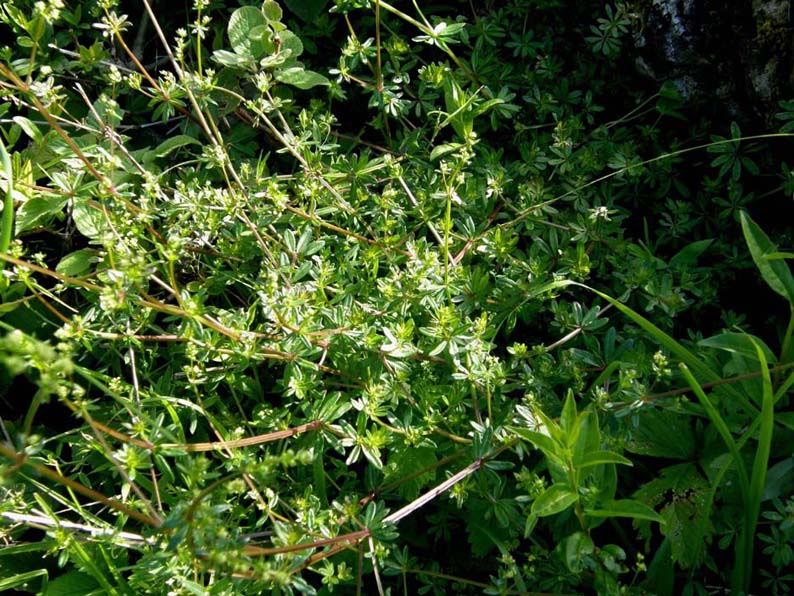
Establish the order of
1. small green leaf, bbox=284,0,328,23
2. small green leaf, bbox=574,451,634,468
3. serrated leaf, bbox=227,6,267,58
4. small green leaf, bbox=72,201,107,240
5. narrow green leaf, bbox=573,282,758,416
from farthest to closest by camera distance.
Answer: small green leaf, bbox=284,0,328,23 → serrated leaf, bbox=227,6,267,58 → small green leaf, bbox=72,201,107,240 → narrow green leaf, bbox=573,282,758,416 → small green leaf, bbox=574,451,634,468

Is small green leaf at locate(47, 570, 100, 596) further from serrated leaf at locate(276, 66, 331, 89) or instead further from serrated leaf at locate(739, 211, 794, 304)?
serrated leaf at locate(739, 211, 794, 304)

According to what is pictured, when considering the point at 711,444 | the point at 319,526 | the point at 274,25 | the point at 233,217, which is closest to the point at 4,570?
the point at 319,526

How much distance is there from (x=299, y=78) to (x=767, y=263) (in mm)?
1776

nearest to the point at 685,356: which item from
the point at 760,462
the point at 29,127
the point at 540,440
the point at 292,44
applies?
the point at 760,462

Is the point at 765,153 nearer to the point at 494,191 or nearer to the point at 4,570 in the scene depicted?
the point at 494,191

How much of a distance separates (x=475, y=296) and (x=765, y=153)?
128 centimetres

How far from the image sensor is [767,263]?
2396mm

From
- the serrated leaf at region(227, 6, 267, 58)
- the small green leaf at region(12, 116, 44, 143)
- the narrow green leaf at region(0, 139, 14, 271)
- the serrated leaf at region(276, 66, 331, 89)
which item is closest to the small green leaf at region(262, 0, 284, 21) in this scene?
the serrated leaf at region(227, 6, 267, 58)

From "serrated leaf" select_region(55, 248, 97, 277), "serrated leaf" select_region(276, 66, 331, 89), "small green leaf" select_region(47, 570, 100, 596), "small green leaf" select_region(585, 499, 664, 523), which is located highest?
"serrated leaf" select_region(276, 66, 331, 89)

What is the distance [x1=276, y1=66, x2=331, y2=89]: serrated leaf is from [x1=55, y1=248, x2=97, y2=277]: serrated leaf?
0.93m

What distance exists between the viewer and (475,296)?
101 inches

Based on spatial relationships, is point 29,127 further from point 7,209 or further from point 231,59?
point 231,59

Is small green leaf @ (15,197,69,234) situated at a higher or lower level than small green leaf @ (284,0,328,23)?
lower

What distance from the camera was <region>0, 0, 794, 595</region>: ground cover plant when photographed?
2195mm
